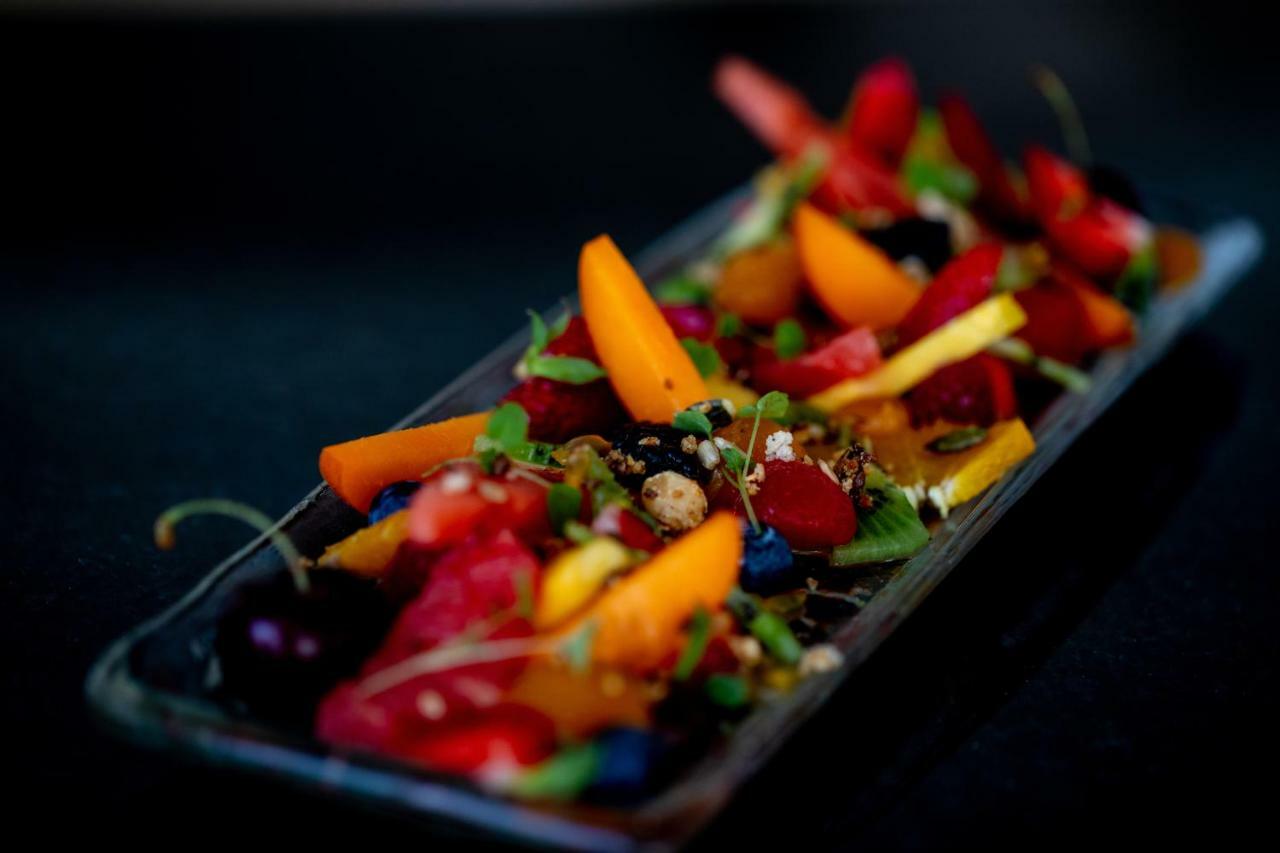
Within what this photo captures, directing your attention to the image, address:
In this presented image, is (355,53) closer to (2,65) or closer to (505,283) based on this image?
(2,65)

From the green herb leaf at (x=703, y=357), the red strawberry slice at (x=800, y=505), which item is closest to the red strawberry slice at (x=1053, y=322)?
the green herb leaf at (x=703, y=357)

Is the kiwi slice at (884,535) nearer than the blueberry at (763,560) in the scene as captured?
No

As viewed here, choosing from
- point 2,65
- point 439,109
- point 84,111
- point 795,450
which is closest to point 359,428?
point 795,450

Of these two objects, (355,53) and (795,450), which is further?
(355,53)

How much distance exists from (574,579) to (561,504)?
0.53 ft

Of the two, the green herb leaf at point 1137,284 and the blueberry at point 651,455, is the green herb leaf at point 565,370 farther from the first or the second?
the green herb leaf at point 1137,284

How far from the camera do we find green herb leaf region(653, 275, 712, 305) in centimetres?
220

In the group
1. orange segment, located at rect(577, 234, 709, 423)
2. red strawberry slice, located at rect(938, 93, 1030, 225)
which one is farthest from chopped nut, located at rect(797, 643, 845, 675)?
red strawberry slice, located at rect(938, 93, 1030, 225)

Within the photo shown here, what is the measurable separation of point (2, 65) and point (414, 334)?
1.81 m

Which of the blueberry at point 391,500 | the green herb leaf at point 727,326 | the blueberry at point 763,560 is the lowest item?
the blueberry at point 763,560

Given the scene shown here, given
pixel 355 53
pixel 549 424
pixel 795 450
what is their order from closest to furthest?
1. pixel 795 450
2. pixel 549 424
3. pixel 355 53

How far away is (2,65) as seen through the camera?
11.1 ft

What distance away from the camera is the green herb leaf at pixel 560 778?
3.59 ft

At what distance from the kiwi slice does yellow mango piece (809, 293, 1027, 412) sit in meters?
0.24
